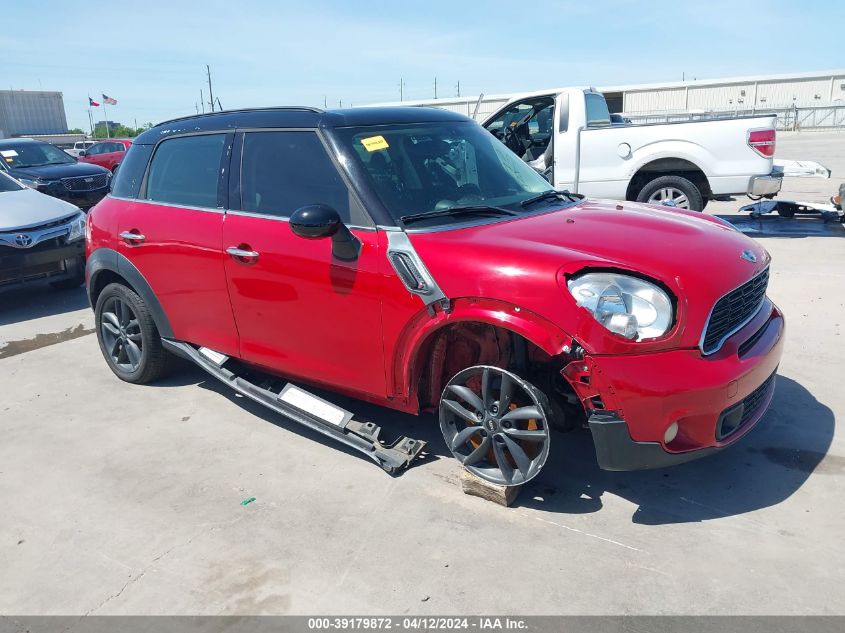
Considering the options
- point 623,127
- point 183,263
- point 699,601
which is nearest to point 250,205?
point 183,263

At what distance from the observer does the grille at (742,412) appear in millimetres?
2908

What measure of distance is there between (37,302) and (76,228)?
1.02m

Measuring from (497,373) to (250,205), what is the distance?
1.77 metres

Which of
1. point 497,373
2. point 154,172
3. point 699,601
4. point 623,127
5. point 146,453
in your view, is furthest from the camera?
point 623,127

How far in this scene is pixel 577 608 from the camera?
100 inches

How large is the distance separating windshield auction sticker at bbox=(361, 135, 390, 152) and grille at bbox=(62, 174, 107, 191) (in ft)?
38.0

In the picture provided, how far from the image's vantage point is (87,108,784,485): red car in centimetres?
278

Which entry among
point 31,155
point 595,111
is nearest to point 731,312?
point 595,111

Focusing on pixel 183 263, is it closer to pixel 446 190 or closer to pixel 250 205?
pixel 250 205

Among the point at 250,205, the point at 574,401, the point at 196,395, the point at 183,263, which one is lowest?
the point at 196,395

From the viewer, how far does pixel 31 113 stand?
205 feet

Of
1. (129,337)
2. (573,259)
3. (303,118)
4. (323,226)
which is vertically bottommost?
(129,337)

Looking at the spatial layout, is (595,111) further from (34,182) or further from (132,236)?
(34,182)

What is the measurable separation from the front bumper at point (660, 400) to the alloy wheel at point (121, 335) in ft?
11.1
